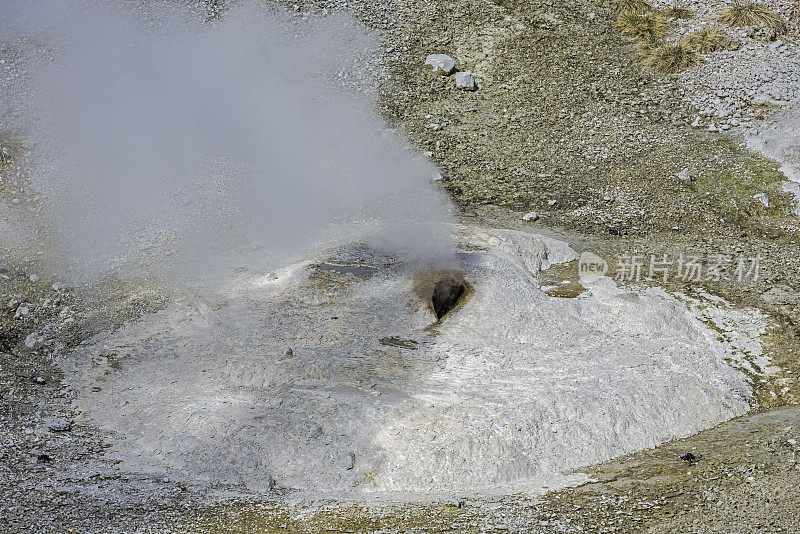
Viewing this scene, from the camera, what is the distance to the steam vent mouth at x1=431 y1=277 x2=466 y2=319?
23.5ft

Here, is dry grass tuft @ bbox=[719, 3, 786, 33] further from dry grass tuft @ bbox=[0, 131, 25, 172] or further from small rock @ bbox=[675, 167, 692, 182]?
dry grass tuft @ bbox=[0, 131, 25, 172]

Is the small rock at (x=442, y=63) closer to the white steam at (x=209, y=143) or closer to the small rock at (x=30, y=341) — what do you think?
the white steam at (x=209, y=143)

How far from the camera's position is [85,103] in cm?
1189

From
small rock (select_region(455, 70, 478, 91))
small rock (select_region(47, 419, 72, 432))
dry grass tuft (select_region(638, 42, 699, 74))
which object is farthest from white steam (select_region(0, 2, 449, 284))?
dry grass tuft (select_region(638, 42, 699, 74))

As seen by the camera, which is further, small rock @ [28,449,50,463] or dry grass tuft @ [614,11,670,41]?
dry grass tuft @ [614,11,670,41]

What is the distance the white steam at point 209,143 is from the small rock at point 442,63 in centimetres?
116

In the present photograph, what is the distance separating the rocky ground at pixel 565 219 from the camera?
505 centimetres

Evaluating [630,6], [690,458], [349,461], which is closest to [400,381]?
[349,461]

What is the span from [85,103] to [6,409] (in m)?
6.99

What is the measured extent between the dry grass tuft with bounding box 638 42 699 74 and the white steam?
4.72m

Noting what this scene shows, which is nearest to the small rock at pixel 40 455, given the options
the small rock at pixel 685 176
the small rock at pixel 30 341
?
the small rock at pixel 30 341

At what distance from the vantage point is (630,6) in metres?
13.8

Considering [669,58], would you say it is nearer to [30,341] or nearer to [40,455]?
[30,341]

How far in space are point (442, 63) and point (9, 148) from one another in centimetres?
706
